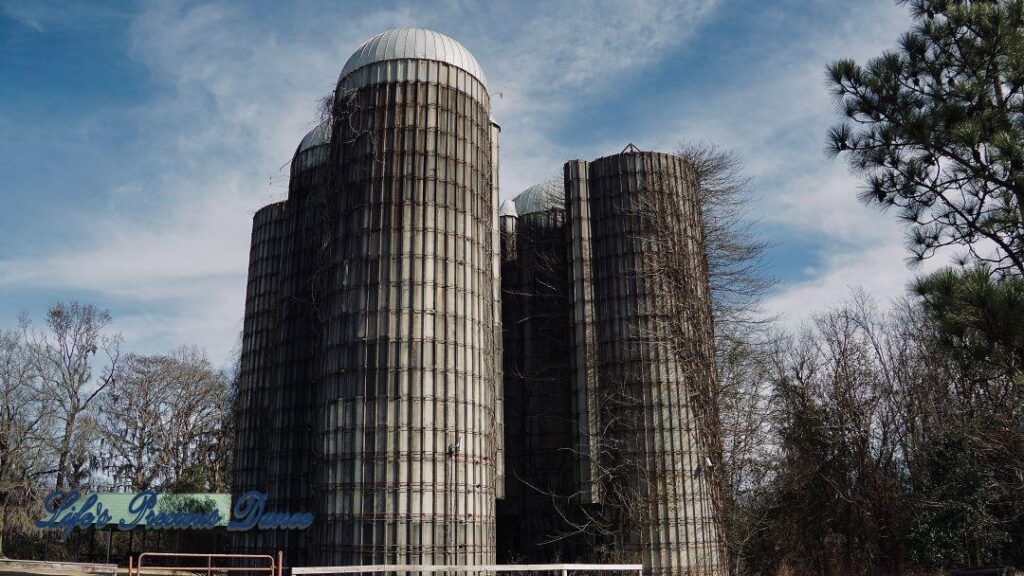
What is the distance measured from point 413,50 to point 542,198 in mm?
15297

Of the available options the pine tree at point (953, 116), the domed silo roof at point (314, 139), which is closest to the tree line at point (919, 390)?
the pine tree at point (953, 116)

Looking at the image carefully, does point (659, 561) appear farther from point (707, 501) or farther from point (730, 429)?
point (730, 429)

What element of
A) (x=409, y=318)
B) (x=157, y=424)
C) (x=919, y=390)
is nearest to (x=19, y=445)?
(x=157, y=424)

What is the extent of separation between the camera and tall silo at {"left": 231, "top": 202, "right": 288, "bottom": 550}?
4888cm

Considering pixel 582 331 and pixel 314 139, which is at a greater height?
pixel 314 139

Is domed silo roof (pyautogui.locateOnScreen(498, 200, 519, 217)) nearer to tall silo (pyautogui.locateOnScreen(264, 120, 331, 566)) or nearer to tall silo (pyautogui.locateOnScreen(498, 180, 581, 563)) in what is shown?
tall silo (pyautogui.locateOnScreen(498, 180, 581, 563))

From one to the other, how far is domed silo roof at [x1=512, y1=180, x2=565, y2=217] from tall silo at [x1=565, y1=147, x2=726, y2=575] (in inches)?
277

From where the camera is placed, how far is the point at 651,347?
129 feet

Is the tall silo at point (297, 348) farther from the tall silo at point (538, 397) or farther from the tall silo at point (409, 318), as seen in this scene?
the tall silo at point (538, 397)

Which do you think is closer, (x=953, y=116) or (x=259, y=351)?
(x=953, y=116)

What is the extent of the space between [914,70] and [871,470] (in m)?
32.9

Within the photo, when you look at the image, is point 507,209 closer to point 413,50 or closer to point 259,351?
point 413,50

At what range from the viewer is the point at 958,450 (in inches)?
1417

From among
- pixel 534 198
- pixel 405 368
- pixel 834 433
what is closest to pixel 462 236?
pixel 405 368
